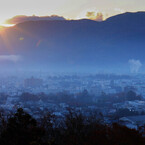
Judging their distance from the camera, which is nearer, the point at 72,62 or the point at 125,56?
the point at 72,62

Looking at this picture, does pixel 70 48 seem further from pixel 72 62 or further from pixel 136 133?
pixel 136 133

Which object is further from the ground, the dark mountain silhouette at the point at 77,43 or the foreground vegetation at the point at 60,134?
the dark mountain silhouette at the point at 77,43

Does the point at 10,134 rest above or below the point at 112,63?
below

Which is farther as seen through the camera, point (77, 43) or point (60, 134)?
point (77, 43)

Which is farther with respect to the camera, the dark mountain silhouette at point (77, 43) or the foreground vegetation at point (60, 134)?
the dark mountain silhouette at point (77, 43)

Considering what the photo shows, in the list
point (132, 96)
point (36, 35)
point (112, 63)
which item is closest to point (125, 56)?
point (112, 63)

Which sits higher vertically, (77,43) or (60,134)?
(77,43)

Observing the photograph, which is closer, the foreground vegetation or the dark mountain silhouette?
the foreground vegetation

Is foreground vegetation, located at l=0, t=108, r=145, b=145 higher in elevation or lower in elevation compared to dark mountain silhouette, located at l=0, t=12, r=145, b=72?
lower
